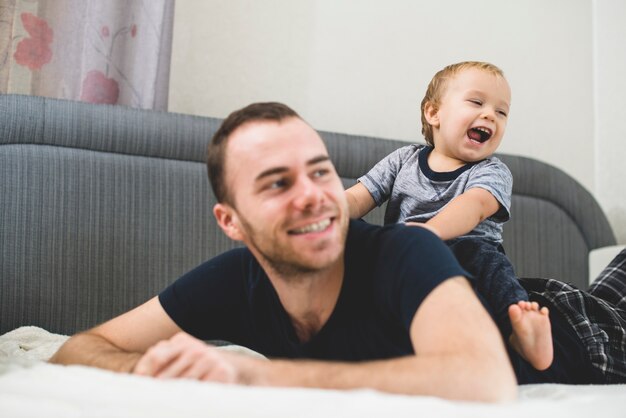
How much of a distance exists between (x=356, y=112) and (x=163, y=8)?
0.76 metres

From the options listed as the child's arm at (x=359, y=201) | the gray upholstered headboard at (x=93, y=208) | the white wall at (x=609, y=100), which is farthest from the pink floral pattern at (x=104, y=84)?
the white wall at (x=609, y=100)

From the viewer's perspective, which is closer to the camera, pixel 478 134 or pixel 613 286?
pixel 478 134

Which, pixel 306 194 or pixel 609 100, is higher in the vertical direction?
pixel 609 100

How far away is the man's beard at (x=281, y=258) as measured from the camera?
112 centimetres

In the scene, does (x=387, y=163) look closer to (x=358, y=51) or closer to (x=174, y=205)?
(x=174, y=205)

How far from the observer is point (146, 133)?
Result: 1993mm

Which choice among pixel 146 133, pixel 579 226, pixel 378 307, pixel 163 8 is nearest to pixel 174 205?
pixel 146 133

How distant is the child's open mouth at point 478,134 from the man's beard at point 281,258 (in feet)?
1.69

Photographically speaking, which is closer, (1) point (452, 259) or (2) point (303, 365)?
(2) point (303, 365)

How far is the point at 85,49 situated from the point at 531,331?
58.5 inches

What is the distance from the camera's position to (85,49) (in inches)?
80.3

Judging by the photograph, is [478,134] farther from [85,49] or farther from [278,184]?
[85,49]

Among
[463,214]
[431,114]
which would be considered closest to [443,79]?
[431,114]

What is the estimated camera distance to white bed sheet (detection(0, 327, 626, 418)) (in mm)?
728
